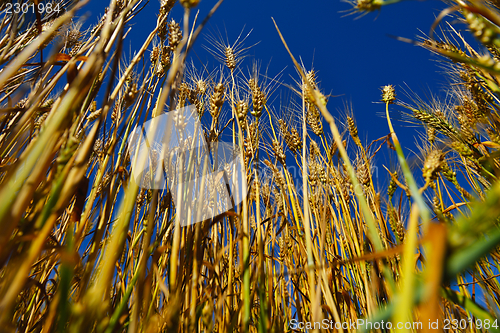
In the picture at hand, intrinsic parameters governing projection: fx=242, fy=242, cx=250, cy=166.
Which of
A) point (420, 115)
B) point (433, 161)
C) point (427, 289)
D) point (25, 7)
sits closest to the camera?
point (427, 289)

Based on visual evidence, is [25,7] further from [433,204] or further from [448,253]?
[433,204]

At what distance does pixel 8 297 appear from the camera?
0.30 meters

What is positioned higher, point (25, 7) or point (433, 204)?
point (25, 7)

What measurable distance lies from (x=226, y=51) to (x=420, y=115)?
46.5 inches

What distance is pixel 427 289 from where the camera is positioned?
0.23 metres

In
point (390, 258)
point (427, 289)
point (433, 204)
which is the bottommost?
point (427, 289)

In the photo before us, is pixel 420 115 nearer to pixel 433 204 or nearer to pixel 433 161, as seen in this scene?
pixel 433 204

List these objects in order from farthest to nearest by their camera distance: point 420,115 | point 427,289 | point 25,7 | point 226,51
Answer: point 420,115
point 226,51
point 25,7
point 427,289

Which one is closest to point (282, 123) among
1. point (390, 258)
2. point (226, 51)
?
point (226, 51)

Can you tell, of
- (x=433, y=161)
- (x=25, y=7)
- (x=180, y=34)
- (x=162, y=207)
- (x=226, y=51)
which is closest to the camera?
(x=433, y=161)

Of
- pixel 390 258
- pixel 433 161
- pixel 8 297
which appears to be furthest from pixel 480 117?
pixel 8 297

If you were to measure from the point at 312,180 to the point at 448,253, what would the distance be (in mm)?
1013

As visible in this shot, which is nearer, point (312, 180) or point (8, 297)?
point (8, 297)

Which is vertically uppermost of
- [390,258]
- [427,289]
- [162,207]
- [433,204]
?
[433,204]
